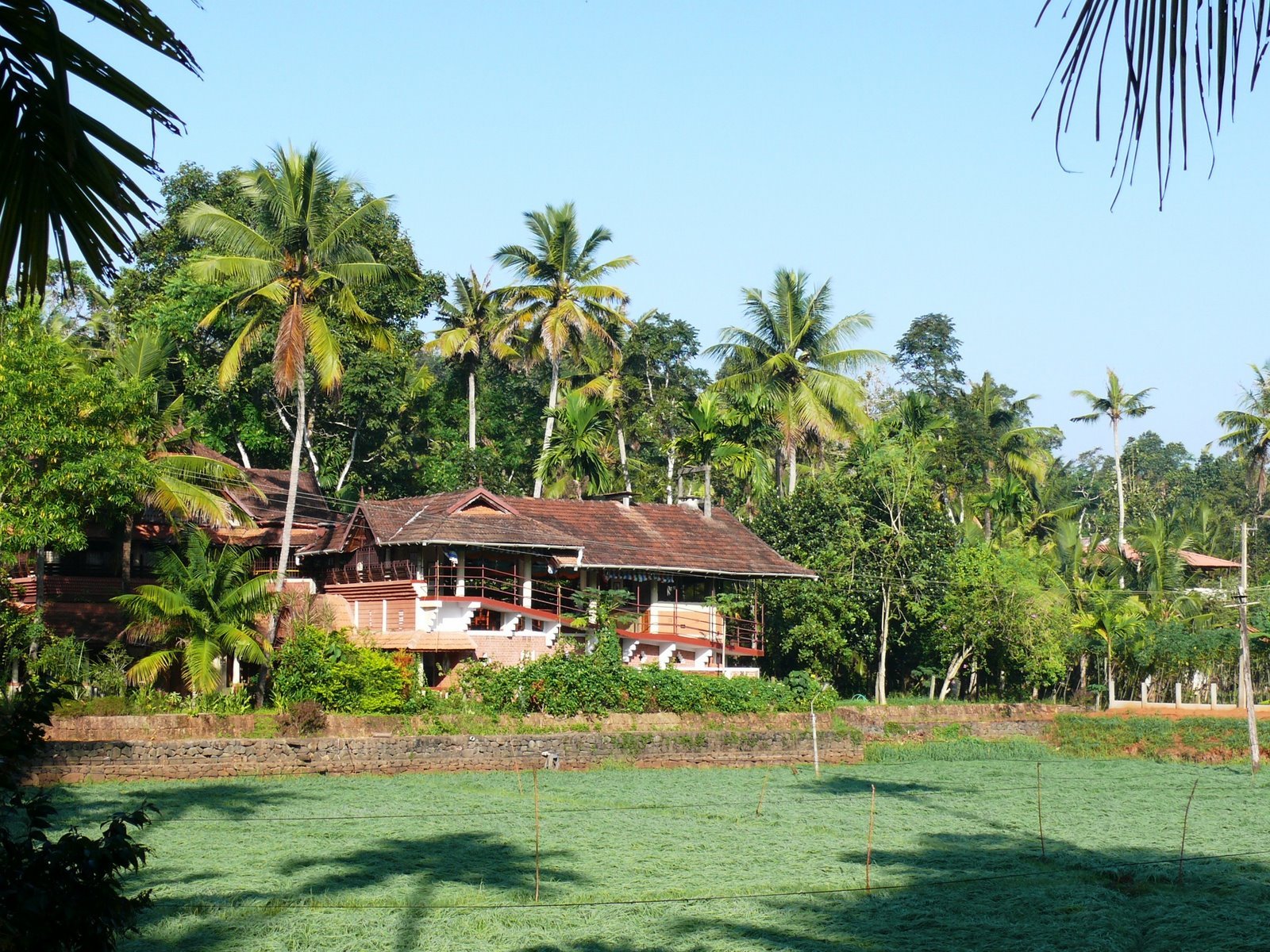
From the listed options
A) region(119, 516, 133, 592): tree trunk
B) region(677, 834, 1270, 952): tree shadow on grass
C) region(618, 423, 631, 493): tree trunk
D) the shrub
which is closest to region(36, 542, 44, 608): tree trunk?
region(119, 516, 133, 592): tree trunk

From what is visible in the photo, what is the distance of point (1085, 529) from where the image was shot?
66.3 metres

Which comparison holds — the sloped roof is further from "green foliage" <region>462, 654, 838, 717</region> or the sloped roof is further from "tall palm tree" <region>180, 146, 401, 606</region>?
"green foliage" <region>462, 654, 838, 717</region>

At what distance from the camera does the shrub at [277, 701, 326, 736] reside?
27391 mm

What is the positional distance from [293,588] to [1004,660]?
858 inches

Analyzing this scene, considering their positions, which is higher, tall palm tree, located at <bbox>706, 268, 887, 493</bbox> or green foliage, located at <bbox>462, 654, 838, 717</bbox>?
tall palm tree, located at <bbox>706, 268, 887, 493</bbox>

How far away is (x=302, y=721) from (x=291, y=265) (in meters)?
10.7

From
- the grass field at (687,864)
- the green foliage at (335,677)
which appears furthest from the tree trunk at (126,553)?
the grass field at (687,864)

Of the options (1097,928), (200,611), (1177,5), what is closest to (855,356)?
(200,611)

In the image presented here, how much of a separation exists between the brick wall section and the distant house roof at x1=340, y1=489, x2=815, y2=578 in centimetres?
556

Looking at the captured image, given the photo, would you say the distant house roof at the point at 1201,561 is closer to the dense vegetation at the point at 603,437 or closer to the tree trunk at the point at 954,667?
the dense vegetation at the point at 603,437

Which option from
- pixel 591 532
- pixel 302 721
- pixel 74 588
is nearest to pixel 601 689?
pixel 591 532

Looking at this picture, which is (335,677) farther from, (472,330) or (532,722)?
(472,330)

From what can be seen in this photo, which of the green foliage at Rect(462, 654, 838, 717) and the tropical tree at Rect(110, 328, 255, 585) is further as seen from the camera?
the green foliage at Rect(462, 654, 838, 717)

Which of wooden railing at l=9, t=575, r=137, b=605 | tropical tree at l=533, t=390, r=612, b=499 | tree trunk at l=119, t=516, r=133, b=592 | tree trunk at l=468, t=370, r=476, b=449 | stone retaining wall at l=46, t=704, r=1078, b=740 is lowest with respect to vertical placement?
stone retaining wall at l=46, t=704, r=1078, b=740
